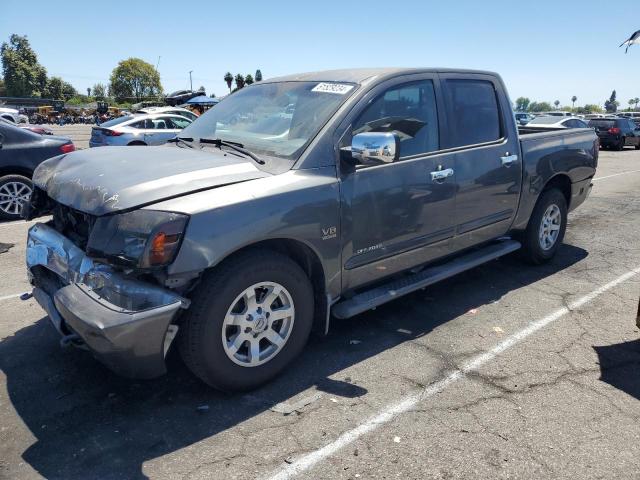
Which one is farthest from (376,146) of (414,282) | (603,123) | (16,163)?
(603,123)

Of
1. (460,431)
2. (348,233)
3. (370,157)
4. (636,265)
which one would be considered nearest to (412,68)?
(370,157)

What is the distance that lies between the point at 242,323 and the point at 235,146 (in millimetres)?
1283

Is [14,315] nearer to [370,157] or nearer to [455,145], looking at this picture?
[370,157]

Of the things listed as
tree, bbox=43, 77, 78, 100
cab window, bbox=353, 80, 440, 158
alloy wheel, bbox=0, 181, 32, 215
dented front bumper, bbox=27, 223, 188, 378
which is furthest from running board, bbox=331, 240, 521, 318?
tree, bbox=43, 77, 78, 100

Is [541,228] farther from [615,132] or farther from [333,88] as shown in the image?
[615,132]

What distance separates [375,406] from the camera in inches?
115

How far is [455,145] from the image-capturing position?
161 inches

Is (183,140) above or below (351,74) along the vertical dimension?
below

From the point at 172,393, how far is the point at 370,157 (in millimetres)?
1866

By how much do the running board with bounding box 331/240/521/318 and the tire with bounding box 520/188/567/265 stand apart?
29 centimetres

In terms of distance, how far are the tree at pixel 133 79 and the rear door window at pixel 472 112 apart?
10964cm

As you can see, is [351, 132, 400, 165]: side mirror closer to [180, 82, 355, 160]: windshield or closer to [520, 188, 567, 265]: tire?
[180, 82, 355, 160]: windshield

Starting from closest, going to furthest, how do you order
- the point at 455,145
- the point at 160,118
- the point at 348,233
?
the point at 348,233
the point at 455,145
the point at 160,118

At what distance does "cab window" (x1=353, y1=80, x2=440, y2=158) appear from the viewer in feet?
11.7
